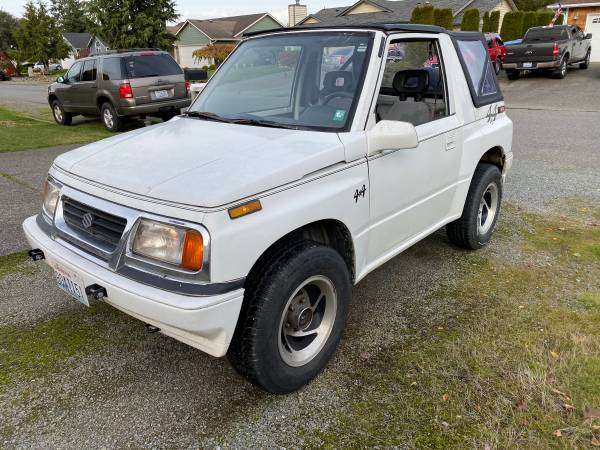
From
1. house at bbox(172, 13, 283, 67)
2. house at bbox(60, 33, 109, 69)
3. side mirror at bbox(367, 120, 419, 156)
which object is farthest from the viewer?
house at bbox(60, 33, 109, 69)

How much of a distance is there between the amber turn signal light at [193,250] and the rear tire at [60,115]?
43.4ft

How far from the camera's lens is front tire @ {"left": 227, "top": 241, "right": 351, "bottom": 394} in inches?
96.2

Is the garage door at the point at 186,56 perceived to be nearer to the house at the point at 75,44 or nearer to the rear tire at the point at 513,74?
the house at the point at 75,44

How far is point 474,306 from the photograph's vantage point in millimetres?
3736

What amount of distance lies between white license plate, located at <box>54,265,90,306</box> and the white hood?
0.53 m

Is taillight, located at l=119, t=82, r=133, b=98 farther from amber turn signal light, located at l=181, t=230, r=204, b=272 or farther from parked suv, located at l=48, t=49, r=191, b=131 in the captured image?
amber turn signal light, located at l=181, t=230, r=204, b=272

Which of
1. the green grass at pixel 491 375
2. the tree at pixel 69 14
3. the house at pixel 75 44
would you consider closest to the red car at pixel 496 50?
the green grass at pixel 491 375

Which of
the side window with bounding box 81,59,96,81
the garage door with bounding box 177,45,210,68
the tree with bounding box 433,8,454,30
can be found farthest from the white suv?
the garage door with bounding box 177,45,210,68

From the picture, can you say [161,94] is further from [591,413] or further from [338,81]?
[591,413]

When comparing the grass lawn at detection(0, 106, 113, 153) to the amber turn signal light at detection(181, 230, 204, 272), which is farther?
the grass lawn at detection(0, 106, 113, 153)

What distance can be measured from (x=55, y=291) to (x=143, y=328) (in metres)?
1.07

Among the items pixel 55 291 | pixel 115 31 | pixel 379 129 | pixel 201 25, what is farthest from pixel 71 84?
pixel 201 25

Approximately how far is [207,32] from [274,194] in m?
54.2

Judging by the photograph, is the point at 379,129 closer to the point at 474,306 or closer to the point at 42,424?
the point at 474,306
